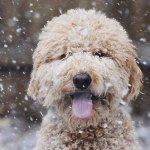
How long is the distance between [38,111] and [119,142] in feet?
11.8

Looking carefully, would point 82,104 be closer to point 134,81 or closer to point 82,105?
point 82,105

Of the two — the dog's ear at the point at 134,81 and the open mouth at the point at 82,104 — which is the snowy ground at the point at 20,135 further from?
the open mouth at the point at 82,104

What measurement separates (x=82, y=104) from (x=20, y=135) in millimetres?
3382

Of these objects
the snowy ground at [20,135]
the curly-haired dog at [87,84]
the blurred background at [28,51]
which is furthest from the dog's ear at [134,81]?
the blurred background at [28,51]

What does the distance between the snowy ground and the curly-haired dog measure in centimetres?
258

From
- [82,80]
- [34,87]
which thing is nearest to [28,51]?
[34,87]

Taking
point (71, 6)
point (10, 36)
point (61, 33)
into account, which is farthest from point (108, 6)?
point (61, 33)

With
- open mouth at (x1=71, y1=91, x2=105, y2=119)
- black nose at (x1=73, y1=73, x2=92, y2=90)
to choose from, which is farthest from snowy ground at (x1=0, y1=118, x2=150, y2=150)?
black nose at (x1=73, y1=73, x2=92, y2=90)

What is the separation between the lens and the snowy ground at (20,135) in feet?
26.8

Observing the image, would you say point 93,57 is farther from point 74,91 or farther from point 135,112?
point 135,112

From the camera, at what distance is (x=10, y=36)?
8.74m

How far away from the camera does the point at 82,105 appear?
527 cm

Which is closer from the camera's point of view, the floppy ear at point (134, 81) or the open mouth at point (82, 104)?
the open mouth at point (82, 104)

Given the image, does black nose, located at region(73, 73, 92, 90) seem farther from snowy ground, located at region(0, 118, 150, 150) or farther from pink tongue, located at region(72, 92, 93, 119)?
snowy ground, located at region(0, 118, 150, 150)
